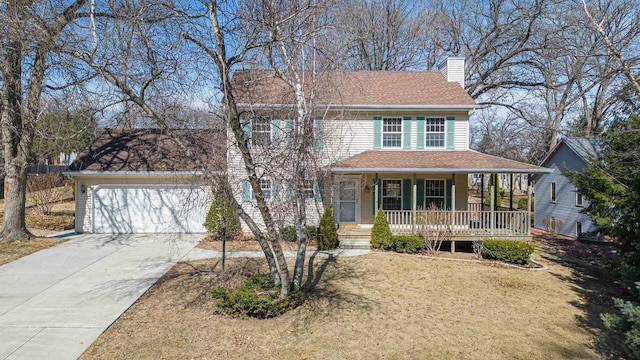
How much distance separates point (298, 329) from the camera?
6.77m

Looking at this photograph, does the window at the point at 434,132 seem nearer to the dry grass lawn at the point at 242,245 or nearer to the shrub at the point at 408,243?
the shrub at the point at 408,243

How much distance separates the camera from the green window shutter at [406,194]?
14.8m

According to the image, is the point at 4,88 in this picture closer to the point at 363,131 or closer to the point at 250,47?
the point at 250,47

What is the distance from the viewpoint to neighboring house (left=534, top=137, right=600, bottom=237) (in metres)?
17.7

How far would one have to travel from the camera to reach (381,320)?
7.26 meters

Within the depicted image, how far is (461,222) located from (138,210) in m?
12.5

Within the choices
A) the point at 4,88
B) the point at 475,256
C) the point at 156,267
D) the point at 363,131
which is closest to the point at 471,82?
the point at 363,131

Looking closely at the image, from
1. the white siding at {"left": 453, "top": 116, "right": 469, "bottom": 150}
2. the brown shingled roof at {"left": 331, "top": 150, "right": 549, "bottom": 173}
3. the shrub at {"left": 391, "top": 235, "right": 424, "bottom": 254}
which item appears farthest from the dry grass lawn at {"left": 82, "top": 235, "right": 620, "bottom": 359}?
the white siding at {"left": 453, "top": 116, "right": 469, "bottom": 150}

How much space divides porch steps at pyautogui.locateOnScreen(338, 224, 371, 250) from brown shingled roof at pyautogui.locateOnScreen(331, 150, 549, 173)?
2348mm

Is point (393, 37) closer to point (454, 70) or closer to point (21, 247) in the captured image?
point (454, 70)

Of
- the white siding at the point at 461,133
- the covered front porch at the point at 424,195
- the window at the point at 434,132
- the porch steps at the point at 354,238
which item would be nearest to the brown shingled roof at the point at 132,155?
the porch steps at the point at 354,238

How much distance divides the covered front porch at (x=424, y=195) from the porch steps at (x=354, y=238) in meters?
0.04

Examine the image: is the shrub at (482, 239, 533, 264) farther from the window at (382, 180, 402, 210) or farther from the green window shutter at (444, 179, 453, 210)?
the window at (382, 180, 402, 210)

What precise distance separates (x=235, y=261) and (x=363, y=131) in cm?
732
